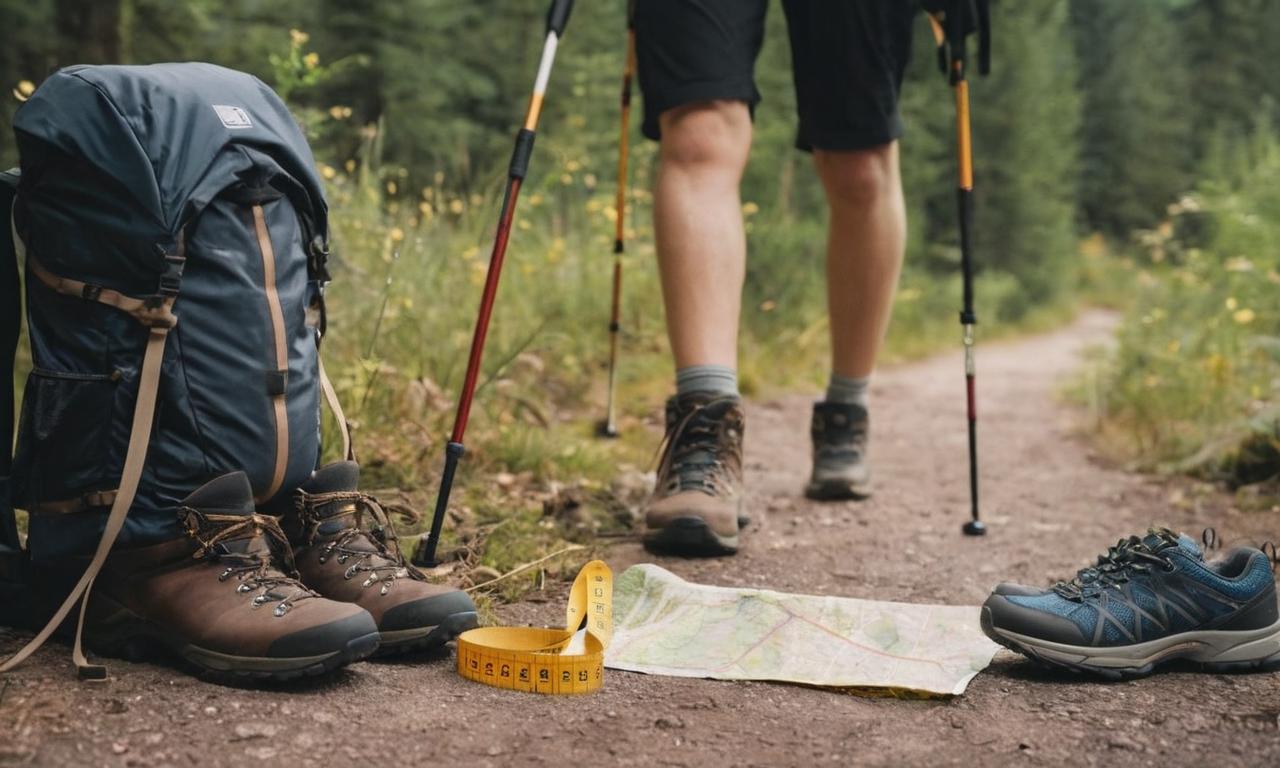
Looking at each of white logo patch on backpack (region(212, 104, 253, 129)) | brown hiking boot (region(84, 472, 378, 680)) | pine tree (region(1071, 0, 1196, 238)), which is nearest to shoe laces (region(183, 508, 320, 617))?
brown hiking boot (region(84, 472, 378, 680))

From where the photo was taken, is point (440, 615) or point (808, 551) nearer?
point (440, 615)

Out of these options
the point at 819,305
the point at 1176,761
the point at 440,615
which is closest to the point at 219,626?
the point at 440,615

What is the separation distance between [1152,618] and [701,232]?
1413mm

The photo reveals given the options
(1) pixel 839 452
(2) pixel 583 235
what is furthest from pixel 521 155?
(2) pixel 583 235

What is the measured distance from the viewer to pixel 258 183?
1.99 meters

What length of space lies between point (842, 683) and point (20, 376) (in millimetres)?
2904

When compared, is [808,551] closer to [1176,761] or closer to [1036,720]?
[1036,720]

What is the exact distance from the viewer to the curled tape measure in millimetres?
1910

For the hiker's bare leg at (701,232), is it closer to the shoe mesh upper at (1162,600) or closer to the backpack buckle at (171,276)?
the shoe mesh upper at (1162,600)

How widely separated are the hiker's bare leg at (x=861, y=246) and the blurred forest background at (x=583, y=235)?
0.83 meters

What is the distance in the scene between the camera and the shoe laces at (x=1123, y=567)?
2068 millimetres

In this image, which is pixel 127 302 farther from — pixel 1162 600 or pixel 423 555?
pixel 1162 600

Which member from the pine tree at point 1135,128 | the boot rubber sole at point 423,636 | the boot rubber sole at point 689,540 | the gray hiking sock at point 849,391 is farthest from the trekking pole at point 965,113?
the pine tree at point 1135,128

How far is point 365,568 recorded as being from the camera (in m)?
2.07
